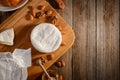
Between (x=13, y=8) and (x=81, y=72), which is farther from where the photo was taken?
(x=81, y=72)

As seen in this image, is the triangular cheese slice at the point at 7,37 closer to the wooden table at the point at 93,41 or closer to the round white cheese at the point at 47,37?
the round white cheese at the point at 47,37

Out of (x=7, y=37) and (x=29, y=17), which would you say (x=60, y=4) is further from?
(x=7, y=37)

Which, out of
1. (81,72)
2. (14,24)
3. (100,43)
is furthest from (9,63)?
(100,43)

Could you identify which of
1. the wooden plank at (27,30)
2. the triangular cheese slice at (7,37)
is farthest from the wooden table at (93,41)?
the triangular cheese slice at (7,37)

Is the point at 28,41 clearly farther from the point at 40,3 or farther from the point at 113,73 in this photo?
the point at 113,73

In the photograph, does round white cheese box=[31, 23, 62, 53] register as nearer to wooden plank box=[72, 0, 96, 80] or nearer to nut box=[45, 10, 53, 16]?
nut box=[45, 10, 53, 16]

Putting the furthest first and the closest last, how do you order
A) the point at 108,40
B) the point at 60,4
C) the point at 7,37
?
the point at 108,40 < the point at 60,4 < the point at 7,37

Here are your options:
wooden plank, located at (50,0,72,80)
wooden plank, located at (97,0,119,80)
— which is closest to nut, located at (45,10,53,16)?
wooden plank, located at (50,0,72,80)

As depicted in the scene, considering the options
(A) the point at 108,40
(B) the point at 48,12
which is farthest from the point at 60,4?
(A) the point at 108,40
